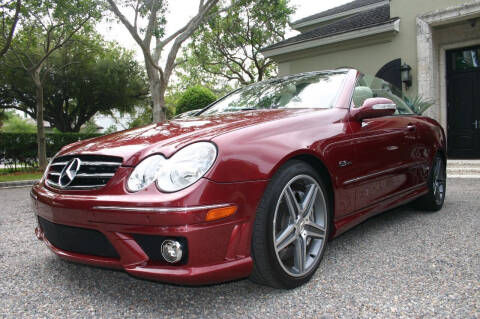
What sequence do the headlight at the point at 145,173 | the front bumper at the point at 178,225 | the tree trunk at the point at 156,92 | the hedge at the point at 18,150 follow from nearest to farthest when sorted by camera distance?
1. the front bumper at the point at 178,225
2. the headlight at the point at 145,173
3. the tree trunk at the point at 156,92
4. the hedge at the point at 18,150

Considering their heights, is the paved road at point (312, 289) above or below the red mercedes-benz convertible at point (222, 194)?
below

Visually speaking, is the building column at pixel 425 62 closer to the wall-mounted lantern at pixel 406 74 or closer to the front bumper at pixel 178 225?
the wall-mounted lantern at pixel 406 74

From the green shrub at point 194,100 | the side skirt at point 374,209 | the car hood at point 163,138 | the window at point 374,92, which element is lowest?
the side skirt at point 374,209

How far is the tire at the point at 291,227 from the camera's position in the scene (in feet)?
6.64

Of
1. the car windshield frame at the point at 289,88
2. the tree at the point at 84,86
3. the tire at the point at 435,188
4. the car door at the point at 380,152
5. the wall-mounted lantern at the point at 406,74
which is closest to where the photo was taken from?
the car door at the point at 380,152

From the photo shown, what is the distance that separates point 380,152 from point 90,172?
209cm

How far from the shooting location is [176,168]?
1902 millimetres

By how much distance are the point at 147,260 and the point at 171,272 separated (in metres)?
0.14

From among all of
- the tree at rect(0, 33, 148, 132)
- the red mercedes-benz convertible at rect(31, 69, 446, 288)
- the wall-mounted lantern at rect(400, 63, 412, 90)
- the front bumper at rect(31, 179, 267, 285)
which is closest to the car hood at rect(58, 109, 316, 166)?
the red mercedes-benz convertible at rect(31, 69, 446, 288)

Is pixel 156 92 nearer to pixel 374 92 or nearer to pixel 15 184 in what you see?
pixel 15 184

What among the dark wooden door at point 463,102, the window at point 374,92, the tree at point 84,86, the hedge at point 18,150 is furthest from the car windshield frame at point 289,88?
the tree at point 84,86

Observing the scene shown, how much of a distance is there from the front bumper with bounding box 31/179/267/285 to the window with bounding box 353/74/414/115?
1448 mm

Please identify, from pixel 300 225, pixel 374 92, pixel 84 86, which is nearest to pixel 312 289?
pixel 300 225

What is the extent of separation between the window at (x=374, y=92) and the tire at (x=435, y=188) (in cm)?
69
